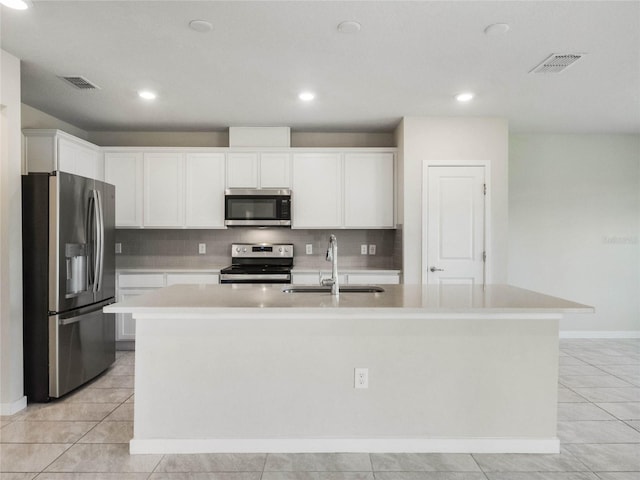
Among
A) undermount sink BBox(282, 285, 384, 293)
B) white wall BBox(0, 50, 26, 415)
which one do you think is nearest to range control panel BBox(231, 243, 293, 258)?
undermount sink BBox(282, 285, 384, 293)

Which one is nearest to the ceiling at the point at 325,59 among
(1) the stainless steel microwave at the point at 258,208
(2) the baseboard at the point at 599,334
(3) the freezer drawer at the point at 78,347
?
(1) the stainless steel microwave at the point at 258,208

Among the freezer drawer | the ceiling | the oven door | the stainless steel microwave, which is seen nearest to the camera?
the ceiling

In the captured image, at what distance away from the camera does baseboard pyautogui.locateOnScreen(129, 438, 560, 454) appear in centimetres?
239

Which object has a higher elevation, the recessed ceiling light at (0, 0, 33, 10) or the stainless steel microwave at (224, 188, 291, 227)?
the recessed ceiling light at (0, 0, 33, 10)

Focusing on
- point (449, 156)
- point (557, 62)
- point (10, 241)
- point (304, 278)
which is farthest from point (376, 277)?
point (10, 241)

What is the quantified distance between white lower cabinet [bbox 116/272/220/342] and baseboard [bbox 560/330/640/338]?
14.3 ft

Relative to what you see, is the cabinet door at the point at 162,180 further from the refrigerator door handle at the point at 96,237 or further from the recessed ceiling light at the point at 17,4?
the recessed ceiling light at the point at 17,4

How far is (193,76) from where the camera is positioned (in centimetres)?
330

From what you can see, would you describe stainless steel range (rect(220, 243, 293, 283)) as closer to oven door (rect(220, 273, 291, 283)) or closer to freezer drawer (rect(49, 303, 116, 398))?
oven door (rect(220, 273, 291, 283))

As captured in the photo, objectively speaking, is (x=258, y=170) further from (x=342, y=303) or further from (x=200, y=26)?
(x=342, y=303)

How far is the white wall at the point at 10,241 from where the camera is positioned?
2889mm

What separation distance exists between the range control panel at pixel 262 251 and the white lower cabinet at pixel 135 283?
0.52 meters

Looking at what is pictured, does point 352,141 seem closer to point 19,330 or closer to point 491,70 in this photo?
point 491,70

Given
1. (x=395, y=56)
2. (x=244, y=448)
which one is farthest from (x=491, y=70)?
(x=244, y=448)
